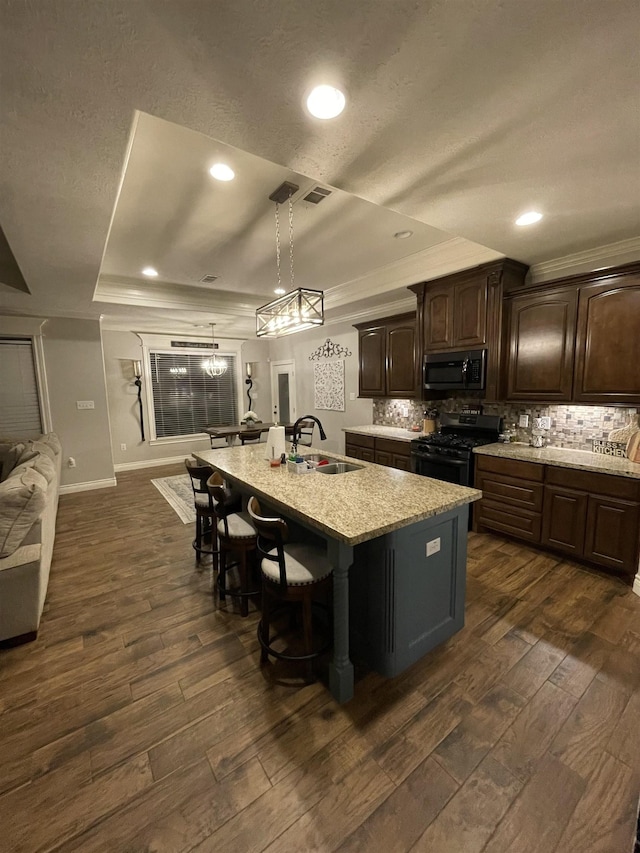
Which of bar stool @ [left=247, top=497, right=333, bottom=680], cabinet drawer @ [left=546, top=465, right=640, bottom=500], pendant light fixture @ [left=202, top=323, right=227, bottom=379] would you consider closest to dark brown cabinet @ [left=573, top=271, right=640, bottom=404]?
cabinet drawer @ [left=546, top=465, right=640, bottom=500]

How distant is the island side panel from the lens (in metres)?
1.74

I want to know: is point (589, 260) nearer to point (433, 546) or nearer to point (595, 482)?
point (595, 482)

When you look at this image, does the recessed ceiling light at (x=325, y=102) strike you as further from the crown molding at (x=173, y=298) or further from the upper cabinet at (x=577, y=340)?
the crown molding at (x=173, y=298)

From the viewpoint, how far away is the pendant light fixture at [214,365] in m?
7.04

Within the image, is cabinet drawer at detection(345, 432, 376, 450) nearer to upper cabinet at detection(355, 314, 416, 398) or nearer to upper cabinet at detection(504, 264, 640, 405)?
upper cabinet at detection(355, 314, 416, 398)

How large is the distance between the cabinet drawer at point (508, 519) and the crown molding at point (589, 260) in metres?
2.18

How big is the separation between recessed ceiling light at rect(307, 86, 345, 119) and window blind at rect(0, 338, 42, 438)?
5270 millimetres

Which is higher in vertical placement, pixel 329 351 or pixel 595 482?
pixel 329 351

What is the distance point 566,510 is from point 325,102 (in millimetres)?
3200

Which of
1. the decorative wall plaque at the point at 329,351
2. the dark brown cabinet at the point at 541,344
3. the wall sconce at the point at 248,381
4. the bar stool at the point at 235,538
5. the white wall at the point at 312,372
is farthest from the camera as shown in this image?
the wall sconce at the point at 248,381

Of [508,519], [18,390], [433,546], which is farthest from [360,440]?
[18,390]

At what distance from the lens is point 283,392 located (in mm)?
7973

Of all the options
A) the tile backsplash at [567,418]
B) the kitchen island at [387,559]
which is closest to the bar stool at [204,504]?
the kitchen island at [387,559]

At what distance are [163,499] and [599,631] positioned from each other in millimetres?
4687
